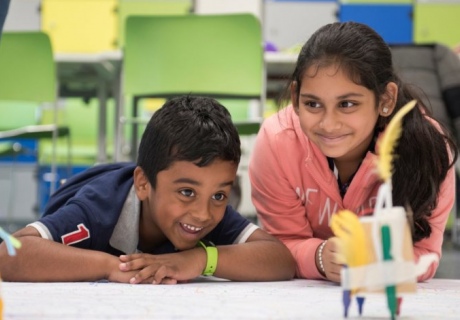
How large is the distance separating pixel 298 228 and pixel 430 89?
1.73 metres

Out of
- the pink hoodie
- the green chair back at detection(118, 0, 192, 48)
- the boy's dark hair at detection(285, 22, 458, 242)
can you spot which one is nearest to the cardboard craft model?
the boy's dark hair at detection(285, 22, 458, 242)

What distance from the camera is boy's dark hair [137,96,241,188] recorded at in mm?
1352

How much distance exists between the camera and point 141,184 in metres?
1.46

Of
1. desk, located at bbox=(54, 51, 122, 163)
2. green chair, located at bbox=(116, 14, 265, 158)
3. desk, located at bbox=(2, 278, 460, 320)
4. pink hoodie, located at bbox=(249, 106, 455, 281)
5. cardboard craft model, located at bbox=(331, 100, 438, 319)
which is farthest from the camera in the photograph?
desk, located at bbox=(54, 51, 122, 163)

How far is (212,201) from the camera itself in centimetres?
137

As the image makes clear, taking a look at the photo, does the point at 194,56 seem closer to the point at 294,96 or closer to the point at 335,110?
the point at 294,96

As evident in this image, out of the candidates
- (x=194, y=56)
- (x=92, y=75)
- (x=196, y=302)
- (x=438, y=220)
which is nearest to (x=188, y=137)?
(x=196, y=302)

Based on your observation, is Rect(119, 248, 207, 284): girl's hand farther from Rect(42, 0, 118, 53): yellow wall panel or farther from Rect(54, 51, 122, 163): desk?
Rect(42, 0, 118, 53): yellow wall panel

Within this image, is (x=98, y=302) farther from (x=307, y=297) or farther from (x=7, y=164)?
(x=7, y=164)

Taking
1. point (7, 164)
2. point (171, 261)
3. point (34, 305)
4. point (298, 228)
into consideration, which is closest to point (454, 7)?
point (7, 164)

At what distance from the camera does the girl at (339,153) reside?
1.37m

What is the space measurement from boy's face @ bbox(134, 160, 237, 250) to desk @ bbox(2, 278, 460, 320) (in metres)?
0.12

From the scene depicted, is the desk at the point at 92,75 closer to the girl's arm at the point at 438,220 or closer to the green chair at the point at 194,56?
the green chair at the point at 194,56

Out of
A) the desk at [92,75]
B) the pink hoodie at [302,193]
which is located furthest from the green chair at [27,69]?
the pink hoodie at [302,193]
